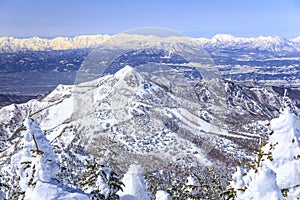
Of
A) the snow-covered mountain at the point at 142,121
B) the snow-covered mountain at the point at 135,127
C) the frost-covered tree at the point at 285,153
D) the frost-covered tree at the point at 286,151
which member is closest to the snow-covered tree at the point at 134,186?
the snow-covered mountain at the point at 135,127

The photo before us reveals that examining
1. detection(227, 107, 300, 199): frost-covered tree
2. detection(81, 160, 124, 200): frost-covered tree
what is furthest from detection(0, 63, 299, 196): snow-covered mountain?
detection(227, 107, 300, 199): frost-covered tree

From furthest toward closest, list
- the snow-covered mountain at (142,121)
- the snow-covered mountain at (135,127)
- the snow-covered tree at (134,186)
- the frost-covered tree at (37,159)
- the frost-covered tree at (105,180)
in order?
the snow-covered mountain at (142,121)
the snow-covered mountain at (135,127)
the snow-covered tree at (134,186)
the frost-covered tree at (105,180)
the frost-covered tree at (37,159)

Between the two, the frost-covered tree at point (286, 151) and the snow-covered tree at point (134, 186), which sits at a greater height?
the frost-covered tree at point (286, 151)

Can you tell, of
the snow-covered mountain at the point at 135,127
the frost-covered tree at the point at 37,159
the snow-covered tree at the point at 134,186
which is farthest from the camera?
the snow-covered mountain at the point at 135,127

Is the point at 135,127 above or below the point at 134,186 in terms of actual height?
above

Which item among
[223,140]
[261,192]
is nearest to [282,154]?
[261,192]

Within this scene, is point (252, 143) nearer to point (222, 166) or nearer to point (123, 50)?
point (222, 166)

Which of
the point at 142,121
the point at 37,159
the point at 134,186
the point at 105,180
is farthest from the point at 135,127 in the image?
the point at 37,159

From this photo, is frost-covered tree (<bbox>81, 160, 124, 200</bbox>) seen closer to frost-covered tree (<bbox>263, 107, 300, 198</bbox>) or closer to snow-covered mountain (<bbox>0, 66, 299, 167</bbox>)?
snow-covered mountain (<bbox>0, 66, 299, 167</bbox>)

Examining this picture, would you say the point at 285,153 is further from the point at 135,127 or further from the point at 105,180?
the point at 135,127

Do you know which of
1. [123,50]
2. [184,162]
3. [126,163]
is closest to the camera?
[126,163]

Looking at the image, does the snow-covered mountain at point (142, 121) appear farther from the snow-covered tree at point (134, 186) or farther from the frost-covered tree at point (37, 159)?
the frost-covered tree at point (37, 159)
